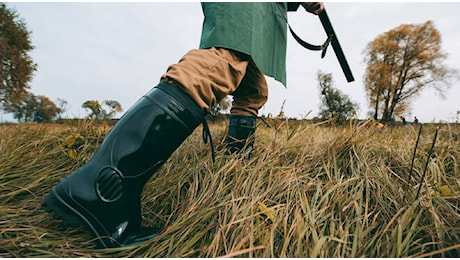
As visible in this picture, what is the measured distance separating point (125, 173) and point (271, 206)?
63 centimetres

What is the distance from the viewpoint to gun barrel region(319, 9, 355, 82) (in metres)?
2.05

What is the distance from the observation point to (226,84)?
1.04 m

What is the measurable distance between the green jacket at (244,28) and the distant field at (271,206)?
1.96ft

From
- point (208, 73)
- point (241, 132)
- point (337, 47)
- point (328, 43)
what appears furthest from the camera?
point (337, 47)

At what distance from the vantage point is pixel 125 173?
89cm

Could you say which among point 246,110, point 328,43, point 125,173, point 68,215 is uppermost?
point 328,43

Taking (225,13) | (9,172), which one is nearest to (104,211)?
(9,172)

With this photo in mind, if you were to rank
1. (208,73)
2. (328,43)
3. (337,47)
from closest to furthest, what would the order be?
(208,73), (328,43), (337,47)

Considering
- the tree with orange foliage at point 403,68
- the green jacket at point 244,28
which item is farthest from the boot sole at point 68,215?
the tree with orange foliage at point 403,68

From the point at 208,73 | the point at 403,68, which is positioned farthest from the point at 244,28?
the point at 403,68

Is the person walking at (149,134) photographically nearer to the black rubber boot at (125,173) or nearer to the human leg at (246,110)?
the black rubber boot at (125,173)

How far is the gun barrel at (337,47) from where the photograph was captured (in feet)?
6.74

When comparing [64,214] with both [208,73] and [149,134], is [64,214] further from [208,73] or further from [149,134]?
[208,73]

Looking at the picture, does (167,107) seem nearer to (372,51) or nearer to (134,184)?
(134,184)
